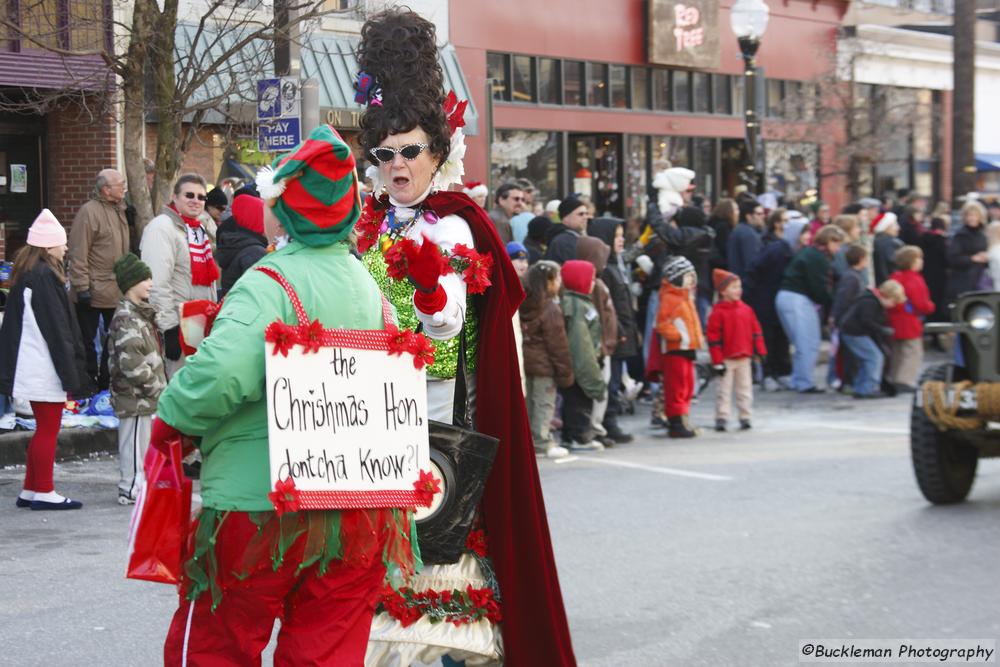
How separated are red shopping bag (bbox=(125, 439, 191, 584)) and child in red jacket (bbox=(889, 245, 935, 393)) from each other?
12.1 meters

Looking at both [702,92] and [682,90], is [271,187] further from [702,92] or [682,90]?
[702,92]

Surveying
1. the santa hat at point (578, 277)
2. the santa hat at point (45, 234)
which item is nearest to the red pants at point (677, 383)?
the santa hat at point (578, 277)

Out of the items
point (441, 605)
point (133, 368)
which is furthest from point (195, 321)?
point (133, 368)

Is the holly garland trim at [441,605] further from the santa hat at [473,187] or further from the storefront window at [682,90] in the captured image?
the storefront window at [682,90]

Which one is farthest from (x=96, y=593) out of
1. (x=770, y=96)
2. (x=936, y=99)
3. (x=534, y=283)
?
(x=936, y=99)

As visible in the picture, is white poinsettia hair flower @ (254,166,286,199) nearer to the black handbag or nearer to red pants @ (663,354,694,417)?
the black handbag

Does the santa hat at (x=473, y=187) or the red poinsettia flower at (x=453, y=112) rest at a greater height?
the red poinsettia flower at (x=453, y=112)

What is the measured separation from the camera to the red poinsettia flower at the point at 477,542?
4.43 meters

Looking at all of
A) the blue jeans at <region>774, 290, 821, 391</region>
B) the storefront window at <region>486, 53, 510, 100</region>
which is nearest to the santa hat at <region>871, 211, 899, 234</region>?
the blue jeans at <region>774, 290, 821, 391</region>

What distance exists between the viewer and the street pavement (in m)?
5.90

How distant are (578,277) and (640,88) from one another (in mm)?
14966

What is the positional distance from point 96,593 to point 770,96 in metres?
24.0

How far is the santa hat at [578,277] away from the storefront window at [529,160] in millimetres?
10612

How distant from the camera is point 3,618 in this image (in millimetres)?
6137
